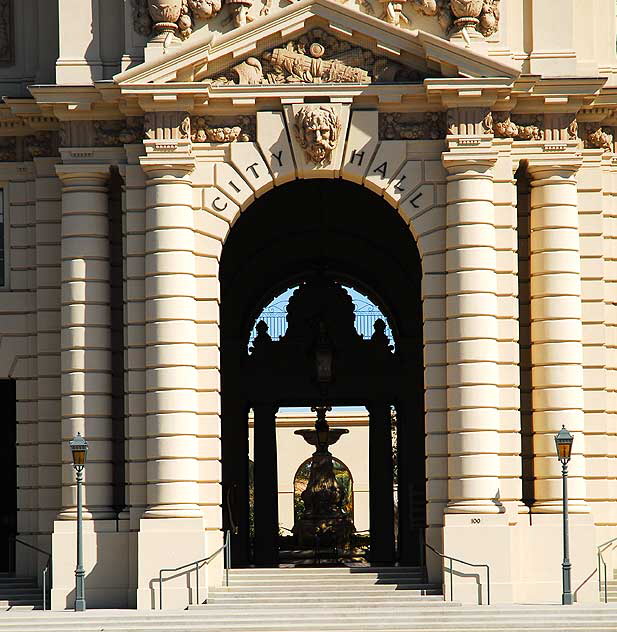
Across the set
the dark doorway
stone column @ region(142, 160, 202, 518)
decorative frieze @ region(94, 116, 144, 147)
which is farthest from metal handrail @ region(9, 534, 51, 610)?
decorative frieze @ region(94, 116, 144, 147)

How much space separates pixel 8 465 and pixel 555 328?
13.8 m

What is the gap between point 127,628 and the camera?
1505 inches

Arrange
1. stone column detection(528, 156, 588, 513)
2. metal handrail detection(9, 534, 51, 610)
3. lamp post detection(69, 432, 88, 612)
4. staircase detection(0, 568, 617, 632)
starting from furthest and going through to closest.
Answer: stone column detection(528, 156, 588, 513), metal handrail detection(9, 534, 51, 610), lamp post detection(69, 432, 88, 612), staircase detection(0, 568, 617, 632)

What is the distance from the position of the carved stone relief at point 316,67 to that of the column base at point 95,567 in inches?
404

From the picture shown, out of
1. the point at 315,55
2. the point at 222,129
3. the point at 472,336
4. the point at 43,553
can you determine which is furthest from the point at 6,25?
the point at 472,336

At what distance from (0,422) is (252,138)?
983cm

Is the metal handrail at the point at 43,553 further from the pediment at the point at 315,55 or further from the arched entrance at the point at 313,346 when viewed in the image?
the pediment at the point at 315,55

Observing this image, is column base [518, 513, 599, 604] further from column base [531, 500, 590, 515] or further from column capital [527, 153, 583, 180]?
column capital [527, 153, 583, 180]

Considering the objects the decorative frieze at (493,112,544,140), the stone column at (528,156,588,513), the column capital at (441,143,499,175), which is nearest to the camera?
the column capital at (441,143,499,175)

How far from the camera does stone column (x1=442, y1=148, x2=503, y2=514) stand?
136ft

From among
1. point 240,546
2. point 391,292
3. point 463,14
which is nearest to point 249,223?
point 391,292

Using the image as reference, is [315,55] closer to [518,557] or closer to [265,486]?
[518,557]

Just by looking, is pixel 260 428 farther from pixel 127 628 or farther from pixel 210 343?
pixel 127 628

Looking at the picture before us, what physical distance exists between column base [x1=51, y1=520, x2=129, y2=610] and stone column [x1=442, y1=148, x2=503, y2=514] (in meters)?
7.16
